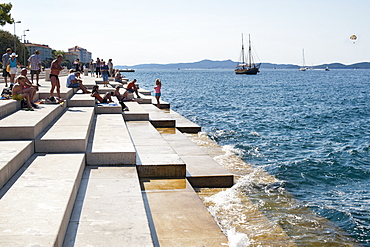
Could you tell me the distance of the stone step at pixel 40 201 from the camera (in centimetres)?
449

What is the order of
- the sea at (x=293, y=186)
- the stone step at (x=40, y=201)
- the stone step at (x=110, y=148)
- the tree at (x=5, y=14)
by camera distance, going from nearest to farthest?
the stone step at (x=40, y=201) → the sea at (x=293, y=186) → the stone step at (x=110, y=148) → the tree at (x=5, y=14)

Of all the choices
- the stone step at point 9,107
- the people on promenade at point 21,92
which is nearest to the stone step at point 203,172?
the people on promenade at point 21,92

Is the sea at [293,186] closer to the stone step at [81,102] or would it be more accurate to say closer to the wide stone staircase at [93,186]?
the wide stone staircase at [93,186]

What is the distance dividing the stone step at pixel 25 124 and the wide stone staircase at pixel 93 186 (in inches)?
0.7

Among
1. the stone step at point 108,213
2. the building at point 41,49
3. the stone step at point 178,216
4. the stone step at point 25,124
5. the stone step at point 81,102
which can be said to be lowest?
the stone step at point 178,216

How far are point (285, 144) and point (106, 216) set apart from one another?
539 inches

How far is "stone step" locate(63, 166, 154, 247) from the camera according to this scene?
498 cm

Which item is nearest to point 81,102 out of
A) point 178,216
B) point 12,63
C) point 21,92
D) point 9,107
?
point 21,92

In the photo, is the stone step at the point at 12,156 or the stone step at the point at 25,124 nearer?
the stone step at the point at 12,156

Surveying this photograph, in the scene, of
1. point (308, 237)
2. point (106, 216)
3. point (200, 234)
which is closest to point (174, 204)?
point (200, 234)

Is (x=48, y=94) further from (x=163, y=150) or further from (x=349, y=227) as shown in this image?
(x=349, y=227)

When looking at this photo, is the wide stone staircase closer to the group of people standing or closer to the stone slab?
the stone slab

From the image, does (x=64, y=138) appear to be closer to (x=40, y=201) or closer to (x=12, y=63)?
(x=40, y=201)

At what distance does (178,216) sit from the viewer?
6.75m
